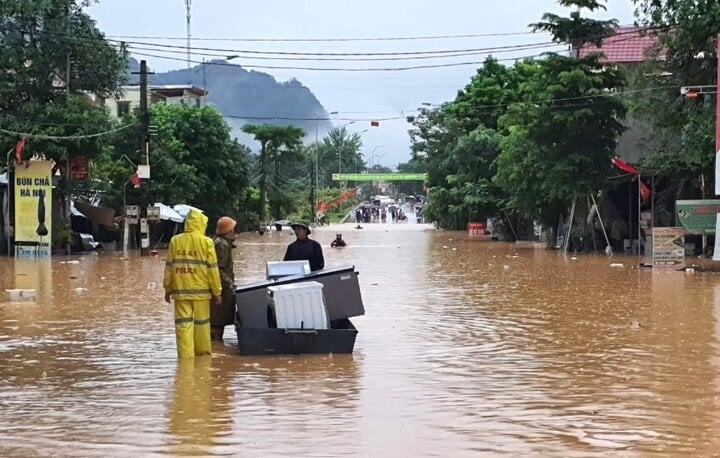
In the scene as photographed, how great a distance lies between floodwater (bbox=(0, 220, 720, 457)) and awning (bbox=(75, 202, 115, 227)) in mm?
22934

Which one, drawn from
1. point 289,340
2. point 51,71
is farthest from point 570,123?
point 289,340

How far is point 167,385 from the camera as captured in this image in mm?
8977

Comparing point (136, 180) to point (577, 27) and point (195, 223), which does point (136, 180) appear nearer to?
point (577, 27)

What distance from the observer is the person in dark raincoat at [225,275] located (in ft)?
36.9

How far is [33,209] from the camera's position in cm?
3322

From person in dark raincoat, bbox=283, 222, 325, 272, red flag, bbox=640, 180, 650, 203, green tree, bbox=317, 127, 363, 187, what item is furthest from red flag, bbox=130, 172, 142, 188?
green tree, bbox=317, 127, 363, 187

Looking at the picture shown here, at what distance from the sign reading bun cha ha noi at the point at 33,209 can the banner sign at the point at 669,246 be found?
19.8 meters

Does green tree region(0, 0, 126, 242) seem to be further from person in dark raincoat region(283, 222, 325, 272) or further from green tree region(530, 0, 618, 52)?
person in dark raincoat region(283, 222, 325, 272)

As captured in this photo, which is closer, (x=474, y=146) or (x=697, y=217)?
(x=697, y=217)

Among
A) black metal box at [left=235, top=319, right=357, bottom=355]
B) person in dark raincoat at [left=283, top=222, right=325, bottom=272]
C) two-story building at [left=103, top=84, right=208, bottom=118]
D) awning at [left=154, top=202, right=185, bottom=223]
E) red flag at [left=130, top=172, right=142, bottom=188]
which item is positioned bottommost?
black metal box at [left=235, top=319, right=357, bottom=355]

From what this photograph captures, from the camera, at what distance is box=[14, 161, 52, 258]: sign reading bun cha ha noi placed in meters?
32.9

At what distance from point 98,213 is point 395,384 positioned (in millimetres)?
33321

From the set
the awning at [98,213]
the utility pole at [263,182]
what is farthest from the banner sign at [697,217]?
the utility pole at [263,182]

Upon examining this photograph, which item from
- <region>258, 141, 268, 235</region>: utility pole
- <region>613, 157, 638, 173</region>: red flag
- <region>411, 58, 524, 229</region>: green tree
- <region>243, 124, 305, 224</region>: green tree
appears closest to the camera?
<region>613, 157, 638, 173</region>: red flag
